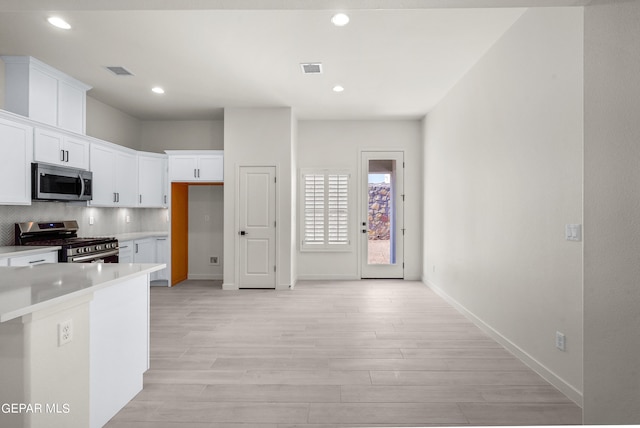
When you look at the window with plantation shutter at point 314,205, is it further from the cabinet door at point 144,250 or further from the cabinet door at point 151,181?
the cabinet door at point 144,250

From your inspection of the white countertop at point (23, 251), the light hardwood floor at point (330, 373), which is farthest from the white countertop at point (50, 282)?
the white countertop at point (23, 251)

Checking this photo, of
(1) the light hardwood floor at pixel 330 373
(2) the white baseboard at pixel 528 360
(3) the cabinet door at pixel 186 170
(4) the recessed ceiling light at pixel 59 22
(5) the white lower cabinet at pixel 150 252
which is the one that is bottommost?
(1) the light hardwood floor at pixel 330 373

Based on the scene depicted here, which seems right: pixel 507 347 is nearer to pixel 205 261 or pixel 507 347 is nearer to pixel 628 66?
pixel 628 66

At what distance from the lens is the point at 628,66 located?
1.53m

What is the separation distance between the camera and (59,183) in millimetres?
4168

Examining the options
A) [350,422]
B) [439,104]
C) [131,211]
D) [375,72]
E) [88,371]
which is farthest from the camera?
[131,211]

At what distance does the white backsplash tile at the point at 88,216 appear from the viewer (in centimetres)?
401

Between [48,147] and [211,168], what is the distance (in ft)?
7.72

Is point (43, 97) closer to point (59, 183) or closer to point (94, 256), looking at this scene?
point (59, 183)

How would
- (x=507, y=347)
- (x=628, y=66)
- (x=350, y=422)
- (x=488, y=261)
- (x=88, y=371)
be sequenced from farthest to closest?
(x=488, y=261) → (x=507, y=347) → (x=350, y=422) → (x=88, y=371) → (x=628, y=66)

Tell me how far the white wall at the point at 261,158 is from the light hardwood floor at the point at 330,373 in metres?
1.23

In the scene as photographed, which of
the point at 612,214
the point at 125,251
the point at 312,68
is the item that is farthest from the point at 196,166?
the point at 612,214

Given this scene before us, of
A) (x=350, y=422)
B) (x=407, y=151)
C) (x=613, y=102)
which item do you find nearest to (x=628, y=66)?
(x=613, y=102)

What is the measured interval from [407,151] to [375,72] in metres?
2.59
